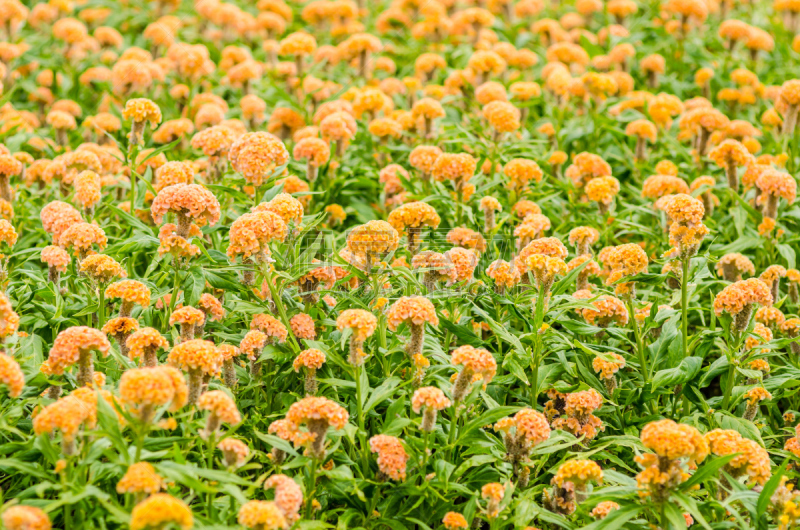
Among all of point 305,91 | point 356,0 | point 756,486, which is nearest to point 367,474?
point 756,486

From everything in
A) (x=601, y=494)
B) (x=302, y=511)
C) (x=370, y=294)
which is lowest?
(x=302, y=511)

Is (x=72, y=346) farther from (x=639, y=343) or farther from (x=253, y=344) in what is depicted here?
(x=639, y=343)

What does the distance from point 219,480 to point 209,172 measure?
326 cm

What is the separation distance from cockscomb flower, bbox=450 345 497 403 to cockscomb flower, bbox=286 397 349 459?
658 mm

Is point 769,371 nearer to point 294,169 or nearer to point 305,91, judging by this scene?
point 294,169

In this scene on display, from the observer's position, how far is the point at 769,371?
549 centimetres

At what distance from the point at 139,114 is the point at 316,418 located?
3.00m

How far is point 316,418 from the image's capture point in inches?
162

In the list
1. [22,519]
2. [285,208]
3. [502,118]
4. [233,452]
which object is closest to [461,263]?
[285,208]

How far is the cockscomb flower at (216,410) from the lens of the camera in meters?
3.93

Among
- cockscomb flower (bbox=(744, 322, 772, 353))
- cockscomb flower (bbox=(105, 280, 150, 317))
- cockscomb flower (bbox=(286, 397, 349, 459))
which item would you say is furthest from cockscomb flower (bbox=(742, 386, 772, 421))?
cockscomb flower (bbox=(105, 280, 150, 317))

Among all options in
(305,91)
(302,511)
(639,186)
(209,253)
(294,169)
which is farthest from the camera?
(305,91)

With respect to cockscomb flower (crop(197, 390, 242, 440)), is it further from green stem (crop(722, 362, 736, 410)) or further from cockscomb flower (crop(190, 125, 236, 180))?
green stem (crop(722, 362, 736, 410))

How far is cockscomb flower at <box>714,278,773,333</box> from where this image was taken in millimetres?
4984
